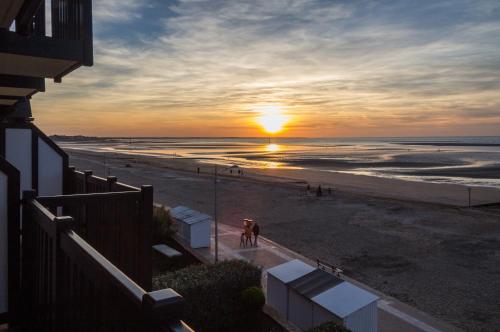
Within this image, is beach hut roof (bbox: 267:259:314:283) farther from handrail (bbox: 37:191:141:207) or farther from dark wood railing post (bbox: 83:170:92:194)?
handrail (bbox: 37:191:141:207)

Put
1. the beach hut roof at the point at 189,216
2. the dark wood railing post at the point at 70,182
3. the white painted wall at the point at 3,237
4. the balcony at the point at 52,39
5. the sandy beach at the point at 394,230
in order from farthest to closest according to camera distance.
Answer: the beach hut roof at the point at 189,216 → the sandy beach at the point at 394,230 → the dark wood railing post at the point at 70,182 → the white painted wall at the point at 3,237 → the balcony at the point at 52,39

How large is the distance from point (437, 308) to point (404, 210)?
20.8m

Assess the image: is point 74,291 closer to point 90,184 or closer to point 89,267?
point 89,267

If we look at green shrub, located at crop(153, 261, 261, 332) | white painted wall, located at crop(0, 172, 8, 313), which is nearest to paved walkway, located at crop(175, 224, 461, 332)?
green shrub, located at crop(153, 261, 261, 332)

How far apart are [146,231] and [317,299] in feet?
20.4

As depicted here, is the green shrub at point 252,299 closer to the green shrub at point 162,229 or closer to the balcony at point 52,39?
the balcony at point 52,39

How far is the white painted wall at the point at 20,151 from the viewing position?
9.67 metres

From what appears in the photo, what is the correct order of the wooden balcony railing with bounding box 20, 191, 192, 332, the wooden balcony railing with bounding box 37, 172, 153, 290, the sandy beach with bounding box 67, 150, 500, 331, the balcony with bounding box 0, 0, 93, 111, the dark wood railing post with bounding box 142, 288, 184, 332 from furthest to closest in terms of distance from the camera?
the sandy beach with bounding box 67, 150, 500, 331 < the wooden balcony railing with bounding box 37, 172, 153, 290 < the balcony with bounding box 0, 0, 93, 111 < the wooden balcony railing with bounding box 20, 191, 192, 332 < the dark wood railing post with bounding box 142, 288, 184, 332

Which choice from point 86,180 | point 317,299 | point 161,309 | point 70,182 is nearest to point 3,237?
point 86,180

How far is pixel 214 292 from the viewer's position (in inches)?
437

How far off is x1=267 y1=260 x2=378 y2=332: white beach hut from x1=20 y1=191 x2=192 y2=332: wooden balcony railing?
7381mm

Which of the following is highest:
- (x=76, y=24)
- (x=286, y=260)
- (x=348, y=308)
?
(x=76, y=24)

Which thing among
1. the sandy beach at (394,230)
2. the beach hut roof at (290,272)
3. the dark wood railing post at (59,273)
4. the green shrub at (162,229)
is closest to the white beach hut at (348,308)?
the beach hut roof at (290,272)

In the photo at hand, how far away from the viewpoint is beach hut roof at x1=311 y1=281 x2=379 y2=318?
1052 cm
